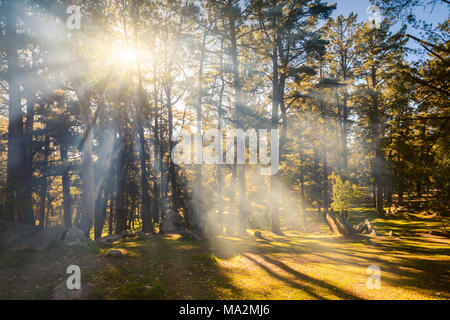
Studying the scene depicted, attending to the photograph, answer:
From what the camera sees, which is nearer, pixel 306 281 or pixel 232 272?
pixel 306 281

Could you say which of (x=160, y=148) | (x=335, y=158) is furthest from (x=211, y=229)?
(x=335, y=158)

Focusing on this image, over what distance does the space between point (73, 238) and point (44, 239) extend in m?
1.02

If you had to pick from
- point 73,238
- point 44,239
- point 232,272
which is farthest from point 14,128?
point 232,272

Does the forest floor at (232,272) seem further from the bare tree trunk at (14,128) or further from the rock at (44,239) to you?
the bare tree trunk at (14,128)

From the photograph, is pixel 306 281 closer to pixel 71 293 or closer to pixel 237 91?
pixel 71 293

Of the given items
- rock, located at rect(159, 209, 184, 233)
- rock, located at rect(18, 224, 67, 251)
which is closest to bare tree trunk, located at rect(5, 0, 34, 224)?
rock, located at rect(18, 224, 67, 251)

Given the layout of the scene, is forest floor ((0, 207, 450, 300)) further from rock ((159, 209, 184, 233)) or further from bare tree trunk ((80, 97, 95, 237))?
rock ((159, 209, 184, 233))

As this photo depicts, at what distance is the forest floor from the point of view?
5.91 metres

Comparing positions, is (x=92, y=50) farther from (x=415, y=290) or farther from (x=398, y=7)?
(x=415, y=290)

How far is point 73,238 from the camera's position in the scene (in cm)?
1014

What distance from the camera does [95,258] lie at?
8.40 metres

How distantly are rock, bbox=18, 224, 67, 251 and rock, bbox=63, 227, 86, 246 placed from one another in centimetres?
19

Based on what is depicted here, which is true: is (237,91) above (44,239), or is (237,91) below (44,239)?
above

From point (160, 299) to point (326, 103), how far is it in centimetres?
2372
